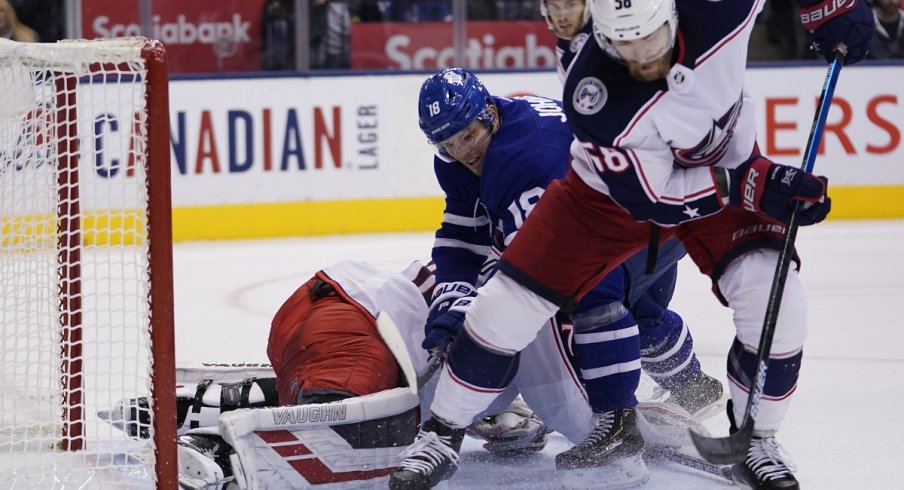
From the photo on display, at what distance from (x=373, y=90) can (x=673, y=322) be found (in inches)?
130

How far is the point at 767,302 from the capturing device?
2.16m

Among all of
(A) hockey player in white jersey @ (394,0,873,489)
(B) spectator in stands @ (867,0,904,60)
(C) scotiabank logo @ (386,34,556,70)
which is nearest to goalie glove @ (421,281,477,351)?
(A) hockey player in white jersey @ (394,0,873,489)

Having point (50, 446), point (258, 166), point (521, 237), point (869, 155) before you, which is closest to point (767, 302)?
point (521, 237)

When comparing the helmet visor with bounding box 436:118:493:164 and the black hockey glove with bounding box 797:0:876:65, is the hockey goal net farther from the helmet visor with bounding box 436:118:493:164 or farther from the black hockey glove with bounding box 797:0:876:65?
the black hockey glove with bounding box 797:0:876:65

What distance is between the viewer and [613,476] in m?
2.42

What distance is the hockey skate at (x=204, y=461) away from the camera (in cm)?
224

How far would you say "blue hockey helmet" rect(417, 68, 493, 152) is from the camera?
8.19ft

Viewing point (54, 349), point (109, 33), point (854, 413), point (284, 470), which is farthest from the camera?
point (109, 33)

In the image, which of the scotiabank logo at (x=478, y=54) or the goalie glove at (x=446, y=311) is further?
the scotiabank logo at (x=478, y=54)

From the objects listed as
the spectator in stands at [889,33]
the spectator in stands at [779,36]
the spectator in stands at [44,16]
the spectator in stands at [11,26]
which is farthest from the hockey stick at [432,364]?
the spectator in stands at [889,33]

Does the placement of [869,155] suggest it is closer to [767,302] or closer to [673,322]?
[673,322]

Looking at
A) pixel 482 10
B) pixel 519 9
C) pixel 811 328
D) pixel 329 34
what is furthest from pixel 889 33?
pixel 811 328

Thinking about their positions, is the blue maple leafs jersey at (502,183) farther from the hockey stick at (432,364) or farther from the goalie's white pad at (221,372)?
the goalie's white pad at (221,372)

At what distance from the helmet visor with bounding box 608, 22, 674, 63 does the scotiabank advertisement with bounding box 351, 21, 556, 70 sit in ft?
13.3
